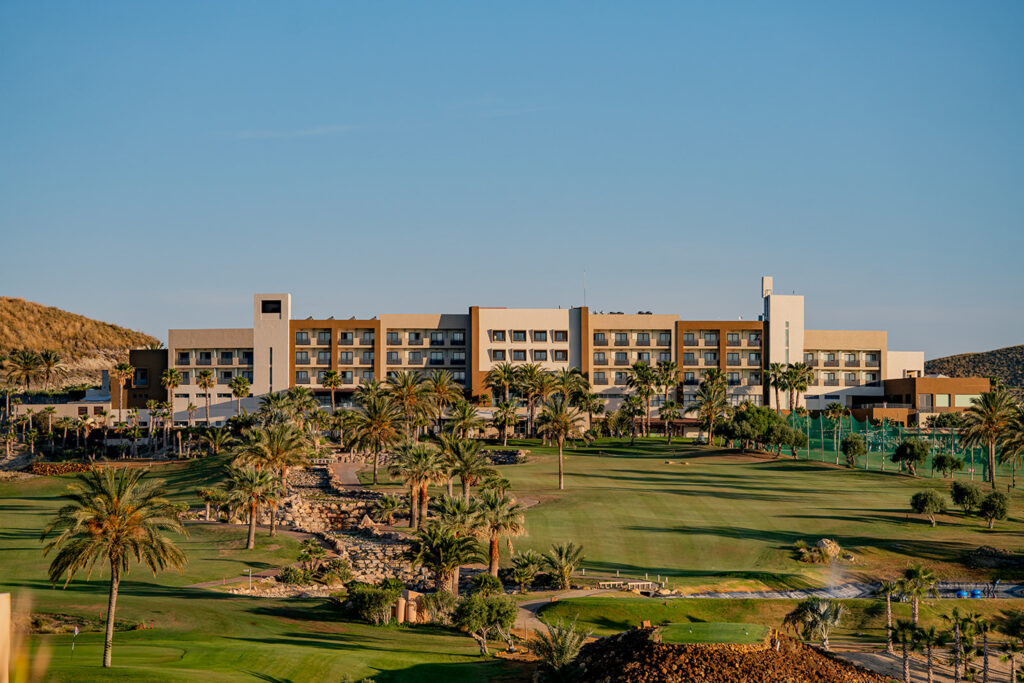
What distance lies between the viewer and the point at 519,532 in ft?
208

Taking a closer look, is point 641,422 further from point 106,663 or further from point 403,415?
point 106,663

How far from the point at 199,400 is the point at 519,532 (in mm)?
112880

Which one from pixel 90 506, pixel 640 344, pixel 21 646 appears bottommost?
pixel 90 506

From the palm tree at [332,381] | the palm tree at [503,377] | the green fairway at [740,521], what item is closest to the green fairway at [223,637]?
the green fairway at [740,521]

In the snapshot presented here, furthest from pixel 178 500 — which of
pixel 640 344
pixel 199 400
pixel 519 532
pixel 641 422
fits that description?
pixel 640 344

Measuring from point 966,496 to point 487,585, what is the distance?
46932 mm

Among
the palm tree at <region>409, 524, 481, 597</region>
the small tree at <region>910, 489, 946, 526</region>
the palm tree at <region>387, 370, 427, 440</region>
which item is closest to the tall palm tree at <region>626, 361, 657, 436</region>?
the palm tree at <region>387, 370, 427, 440</region>

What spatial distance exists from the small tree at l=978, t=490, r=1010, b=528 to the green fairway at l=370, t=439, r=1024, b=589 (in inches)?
46.4

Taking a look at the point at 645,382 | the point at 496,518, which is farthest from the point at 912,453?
the point at 496,518

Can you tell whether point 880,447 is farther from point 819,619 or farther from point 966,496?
point 819,619

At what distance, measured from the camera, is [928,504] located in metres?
80.6

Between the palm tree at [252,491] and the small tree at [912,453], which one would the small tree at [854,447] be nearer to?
the small tree at [912,453]

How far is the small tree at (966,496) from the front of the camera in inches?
3179

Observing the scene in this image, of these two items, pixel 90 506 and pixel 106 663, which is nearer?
pixel 106 663
